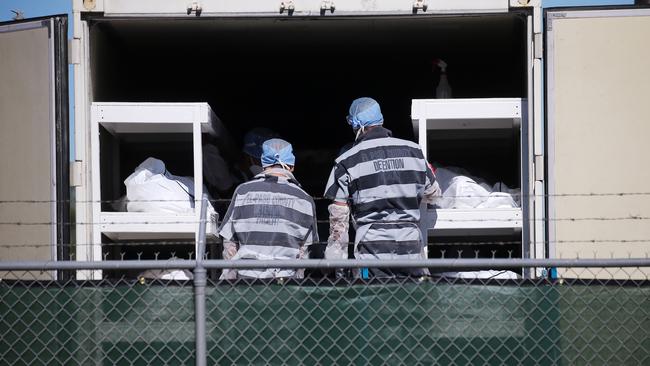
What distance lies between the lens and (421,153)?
6.12 m

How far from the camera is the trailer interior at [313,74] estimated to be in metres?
6.71

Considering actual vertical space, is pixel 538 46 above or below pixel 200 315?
above

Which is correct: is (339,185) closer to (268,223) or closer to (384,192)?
(384,192)

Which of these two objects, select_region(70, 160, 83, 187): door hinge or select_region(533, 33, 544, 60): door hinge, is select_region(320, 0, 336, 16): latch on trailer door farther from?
select_region(70, 160, 83, 187): door hinge

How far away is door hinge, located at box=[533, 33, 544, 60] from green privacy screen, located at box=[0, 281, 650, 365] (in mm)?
1738

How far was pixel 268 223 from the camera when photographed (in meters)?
6.07

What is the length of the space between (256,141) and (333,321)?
9.54ft

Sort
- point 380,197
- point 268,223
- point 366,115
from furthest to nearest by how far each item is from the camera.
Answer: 1. point 366,115
2. point 268,223
3. point 380,197

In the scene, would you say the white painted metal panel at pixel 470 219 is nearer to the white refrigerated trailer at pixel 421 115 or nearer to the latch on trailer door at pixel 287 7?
the white refrigerated trailer at pixel 421 115

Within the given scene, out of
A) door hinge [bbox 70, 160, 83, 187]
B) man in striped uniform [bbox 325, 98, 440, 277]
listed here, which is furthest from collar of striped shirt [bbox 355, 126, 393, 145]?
door hinge [bbox 70, 160, 83, 187]

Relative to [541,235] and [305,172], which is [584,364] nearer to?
[541,235]

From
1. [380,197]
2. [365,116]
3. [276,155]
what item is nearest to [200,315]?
[380,197]

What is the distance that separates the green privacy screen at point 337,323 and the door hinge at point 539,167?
1306 millimetres

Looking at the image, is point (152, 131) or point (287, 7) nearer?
point (287, 7)
